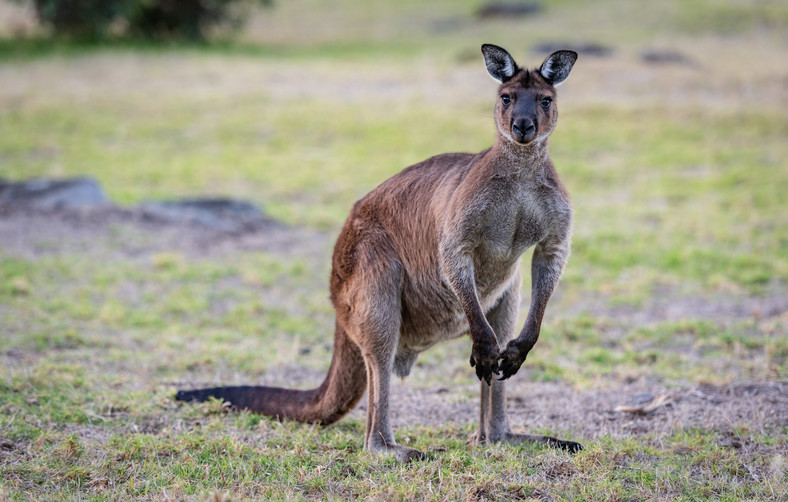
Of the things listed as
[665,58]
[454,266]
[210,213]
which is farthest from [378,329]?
[665,58]

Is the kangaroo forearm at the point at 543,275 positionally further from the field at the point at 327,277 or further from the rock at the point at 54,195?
the rock at the point at 54,195

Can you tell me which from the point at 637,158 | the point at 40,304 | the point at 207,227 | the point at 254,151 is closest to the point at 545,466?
the point at 40,304

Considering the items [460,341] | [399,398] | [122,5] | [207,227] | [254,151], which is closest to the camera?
[399,398]

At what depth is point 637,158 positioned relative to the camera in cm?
1266

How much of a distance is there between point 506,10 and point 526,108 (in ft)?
85.6

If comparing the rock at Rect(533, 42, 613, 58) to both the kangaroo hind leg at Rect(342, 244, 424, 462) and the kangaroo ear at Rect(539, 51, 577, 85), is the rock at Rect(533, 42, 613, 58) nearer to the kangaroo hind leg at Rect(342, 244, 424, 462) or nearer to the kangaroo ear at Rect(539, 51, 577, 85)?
the kangaroo ear at Rect(539, 51, 577, 85)

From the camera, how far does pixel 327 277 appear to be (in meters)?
8.34

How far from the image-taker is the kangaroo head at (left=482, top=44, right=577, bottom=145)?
384cm

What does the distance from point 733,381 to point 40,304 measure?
546 centimetres

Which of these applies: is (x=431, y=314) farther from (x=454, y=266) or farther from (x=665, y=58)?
(x=665, y=58)

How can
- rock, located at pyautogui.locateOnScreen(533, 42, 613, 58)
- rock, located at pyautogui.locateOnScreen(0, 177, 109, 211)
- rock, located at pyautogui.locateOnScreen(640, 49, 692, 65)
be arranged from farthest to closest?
rock, located at pyautogui.locateOnScreen(533, 42, 613, 58) < rock, located at pyautogui.locateOnScreen(640, 49, 692, 65) < rock, located at pyautogui.locateOnScreen(0, 177, 109, 211)

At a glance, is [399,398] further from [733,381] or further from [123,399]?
[733,381]

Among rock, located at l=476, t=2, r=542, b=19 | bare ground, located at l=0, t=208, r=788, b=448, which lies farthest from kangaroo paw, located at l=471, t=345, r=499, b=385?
rock, located at l=476, t=2, r=542, b=19

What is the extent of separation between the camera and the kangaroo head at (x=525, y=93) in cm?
384
